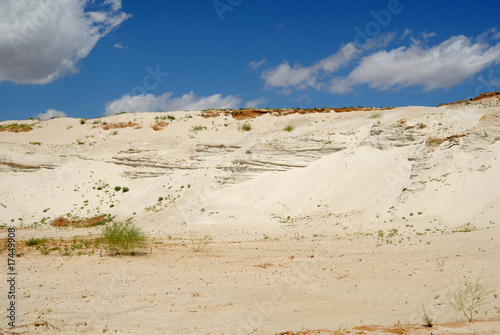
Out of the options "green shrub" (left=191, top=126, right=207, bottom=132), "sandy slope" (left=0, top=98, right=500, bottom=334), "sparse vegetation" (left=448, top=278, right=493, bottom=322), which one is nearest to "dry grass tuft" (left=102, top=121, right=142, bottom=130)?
"sandy slope" (left=0, top=98, right=500, bottom=334)

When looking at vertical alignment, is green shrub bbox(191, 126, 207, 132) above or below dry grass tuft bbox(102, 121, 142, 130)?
below

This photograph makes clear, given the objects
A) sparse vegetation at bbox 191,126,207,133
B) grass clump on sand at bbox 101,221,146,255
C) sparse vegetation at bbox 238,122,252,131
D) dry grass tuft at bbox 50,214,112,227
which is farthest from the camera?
sparse vegetation at bbox 191,126,207,133

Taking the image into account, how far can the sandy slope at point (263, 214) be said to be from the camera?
689 cm

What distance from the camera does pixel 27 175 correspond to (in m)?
22.0

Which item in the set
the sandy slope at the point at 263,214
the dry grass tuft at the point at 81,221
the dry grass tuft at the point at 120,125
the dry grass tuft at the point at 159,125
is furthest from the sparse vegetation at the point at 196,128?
the dry grass tuft at the point at 81,221

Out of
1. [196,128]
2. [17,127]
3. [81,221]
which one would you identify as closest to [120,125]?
[196,128]

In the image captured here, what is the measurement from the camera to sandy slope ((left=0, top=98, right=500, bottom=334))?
22.6 ft

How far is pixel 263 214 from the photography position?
18.2 m

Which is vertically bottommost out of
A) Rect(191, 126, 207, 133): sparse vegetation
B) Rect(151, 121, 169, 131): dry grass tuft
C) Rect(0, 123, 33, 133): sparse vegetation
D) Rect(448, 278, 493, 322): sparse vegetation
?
Rect(448, 278, 493, 322): sparse vegetation

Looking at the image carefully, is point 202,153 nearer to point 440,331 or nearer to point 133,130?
point 133,130

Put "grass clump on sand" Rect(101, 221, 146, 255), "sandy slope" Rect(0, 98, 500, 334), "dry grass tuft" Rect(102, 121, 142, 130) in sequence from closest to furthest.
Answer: "sandy slope" Rect(0, 98, 500, 334) < "grass clump on sand" Rect(101, 221, 146, 255) < "dry grass tuft" Rect(102, 121, 142, 130)

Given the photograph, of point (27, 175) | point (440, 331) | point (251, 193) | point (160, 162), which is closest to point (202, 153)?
point (160, 162)

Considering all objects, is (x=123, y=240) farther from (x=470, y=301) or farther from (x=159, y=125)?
(x=159, y=125)

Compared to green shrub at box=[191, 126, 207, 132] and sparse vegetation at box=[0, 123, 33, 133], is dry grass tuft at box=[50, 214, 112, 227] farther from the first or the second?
sparse vegetation at box=[0, 123, 33, 133]
